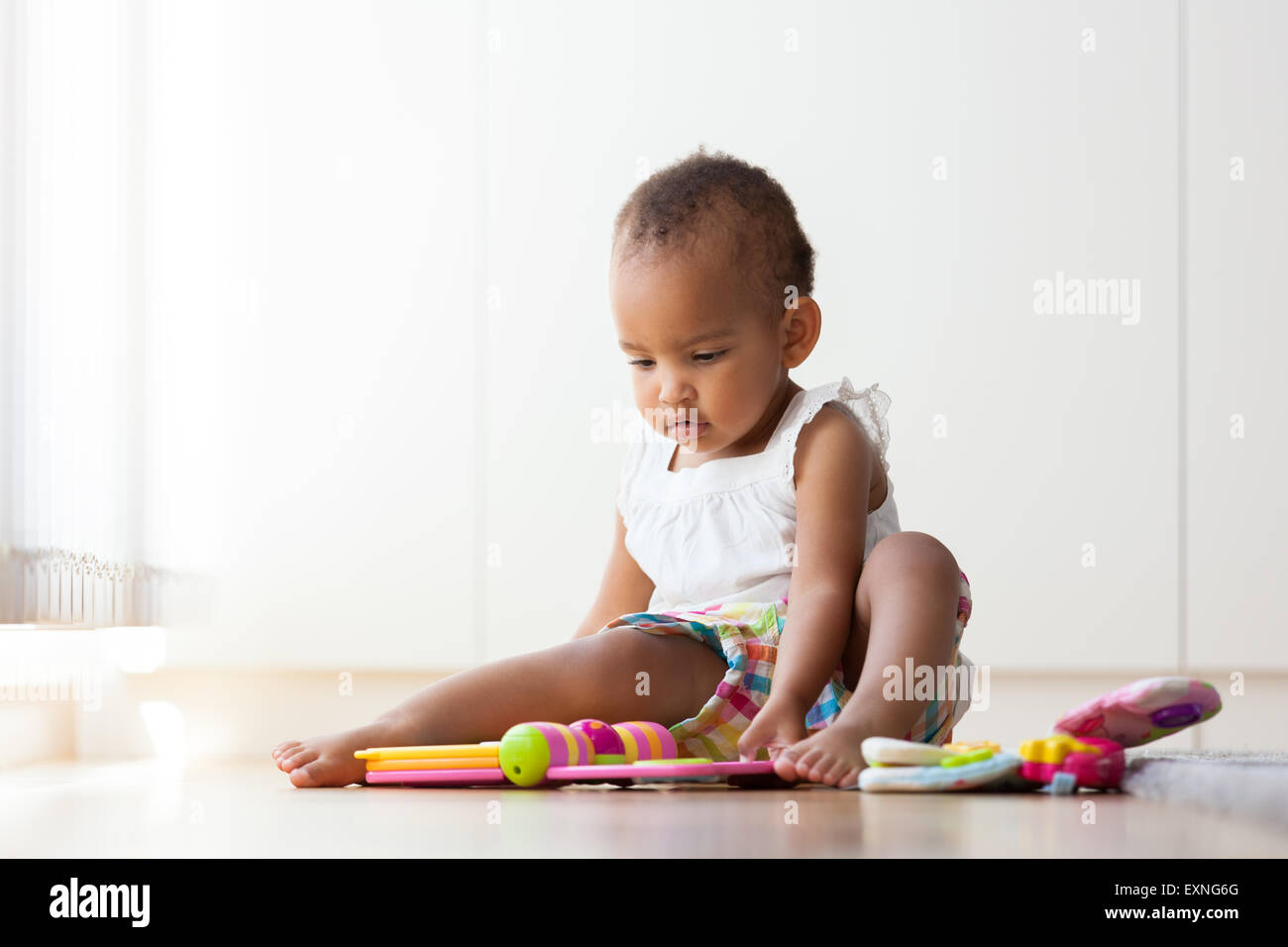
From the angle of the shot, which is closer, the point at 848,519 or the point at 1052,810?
the point at 1052,810

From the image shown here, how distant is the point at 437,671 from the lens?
79.4 inches

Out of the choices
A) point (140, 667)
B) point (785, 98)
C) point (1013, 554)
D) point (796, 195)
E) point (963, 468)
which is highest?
point (785, 98)

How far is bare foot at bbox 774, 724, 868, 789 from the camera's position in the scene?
88 centimetres

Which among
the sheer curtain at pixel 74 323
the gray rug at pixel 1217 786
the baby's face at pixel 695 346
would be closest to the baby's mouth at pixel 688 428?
the baby's face at pixel 695 346

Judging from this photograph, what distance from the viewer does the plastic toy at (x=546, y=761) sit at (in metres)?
0.94

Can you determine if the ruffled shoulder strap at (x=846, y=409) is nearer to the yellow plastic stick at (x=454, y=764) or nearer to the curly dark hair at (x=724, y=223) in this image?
the curly dark hair at (x=724, y=223)

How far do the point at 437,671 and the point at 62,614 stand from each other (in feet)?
1.72

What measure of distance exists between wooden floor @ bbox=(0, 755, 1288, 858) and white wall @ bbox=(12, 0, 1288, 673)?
1090mm

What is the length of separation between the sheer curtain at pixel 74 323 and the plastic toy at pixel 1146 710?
1.37 metres

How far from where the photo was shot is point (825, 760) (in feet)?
2.89

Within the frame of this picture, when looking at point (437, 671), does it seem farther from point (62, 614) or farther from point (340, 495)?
point (62, 614)

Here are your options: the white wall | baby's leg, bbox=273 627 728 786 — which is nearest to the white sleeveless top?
baby's leg, bbox=273 627 728 786

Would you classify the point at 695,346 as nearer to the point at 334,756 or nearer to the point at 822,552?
the point at 822,552
